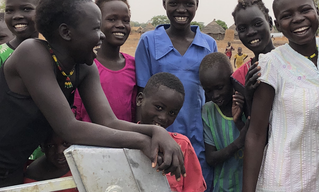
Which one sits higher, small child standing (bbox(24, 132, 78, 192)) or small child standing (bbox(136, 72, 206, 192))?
small child standing (bbox(136, 72, 206, 192))

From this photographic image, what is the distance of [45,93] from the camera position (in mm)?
1383

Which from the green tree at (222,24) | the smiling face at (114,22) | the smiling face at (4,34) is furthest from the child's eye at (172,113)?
the green tree at (222,24)

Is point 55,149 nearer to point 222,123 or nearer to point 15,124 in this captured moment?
point 15,124

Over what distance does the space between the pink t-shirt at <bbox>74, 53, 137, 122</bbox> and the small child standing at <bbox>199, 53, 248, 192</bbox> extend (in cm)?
62

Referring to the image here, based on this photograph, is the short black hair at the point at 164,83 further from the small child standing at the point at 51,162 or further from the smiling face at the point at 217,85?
the small child standing at the point at 51,162

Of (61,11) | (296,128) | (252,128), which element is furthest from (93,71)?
(296,128)

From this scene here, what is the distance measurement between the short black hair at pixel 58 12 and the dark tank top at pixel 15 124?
1.11ft

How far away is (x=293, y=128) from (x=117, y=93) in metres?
1.38

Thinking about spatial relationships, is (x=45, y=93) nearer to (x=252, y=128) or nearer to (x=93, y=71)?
(x=93, y=71)

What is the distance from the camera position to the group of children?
141 cm

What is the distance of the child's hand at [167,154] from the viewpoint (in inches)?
48.2

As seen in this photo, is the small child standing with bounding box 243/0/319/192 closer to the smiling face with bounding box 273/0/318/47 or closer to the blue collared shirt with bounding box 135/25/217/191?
the smiling face with bounding box 273/0/318/47

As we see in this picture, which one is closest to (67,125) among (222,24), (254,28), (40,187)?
(40,187)

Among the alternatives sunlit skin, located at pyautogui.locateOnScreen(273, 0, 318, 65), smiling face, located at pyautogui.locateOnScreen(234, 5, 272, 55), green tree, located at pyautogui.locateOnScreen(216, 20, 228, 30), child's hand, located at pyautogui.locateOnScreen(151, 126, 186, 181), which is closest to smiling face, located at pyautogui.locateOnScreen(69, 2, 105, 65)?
child's hand, located at pyautogui.locateOnScreen(151, 126, 186, 181)
